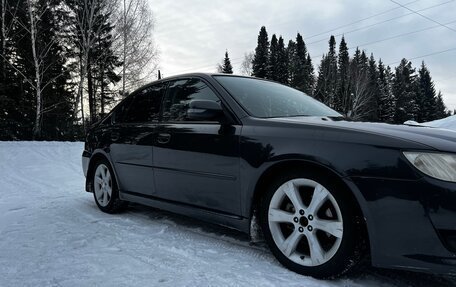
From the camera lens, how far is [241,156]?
292cm

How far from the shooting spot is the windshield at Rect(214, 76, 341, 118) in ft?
10.6

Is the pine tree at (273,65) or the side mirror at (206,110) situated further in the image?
the pine tree at (273,65)

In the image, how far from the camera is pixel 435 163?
212 centimetres

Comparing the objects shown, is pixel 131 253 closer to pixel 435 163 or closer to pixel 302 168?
pixel 302 168

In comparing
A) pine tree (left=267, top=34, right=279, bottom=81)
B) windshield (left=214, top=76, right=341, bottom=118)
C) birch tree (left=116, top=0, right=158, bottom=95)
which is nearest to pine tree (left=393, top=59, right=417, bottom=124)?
pine tree (left=267, top=34, right=279, bottom=81)

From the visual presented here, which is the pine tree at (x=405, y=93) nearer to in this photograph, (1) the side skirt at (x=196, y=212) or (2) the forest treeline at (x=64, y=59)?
(2) the forest treeline at (x=64, y=59)

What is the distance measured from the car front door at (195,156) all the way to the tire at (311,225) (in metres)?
0.37

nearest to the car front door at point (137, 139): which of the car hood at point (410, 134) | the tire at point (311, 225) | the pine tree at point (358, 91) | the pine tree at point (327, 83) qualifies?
the tire at point (311, 225)

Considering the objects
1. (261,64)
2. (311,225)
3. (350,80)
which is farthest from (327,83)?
(311,225)

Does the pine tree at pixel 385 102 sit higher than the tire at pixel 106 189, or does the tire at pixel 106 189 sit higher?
the pine tree at pixel 385 102

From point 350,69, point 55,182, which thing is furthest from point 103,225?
point 350,69

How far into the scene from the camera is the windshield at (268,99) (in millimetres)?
3238

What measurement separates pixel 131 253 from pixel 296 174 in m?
1.49

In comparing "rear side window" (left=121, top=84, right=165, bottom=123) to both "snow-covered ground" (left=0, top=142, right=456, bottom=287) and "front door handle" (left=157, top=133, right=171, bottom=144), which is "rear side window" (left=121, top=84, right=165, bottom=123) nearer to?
"front door handle" (left=157, top=133, right=171, bottom=144)
